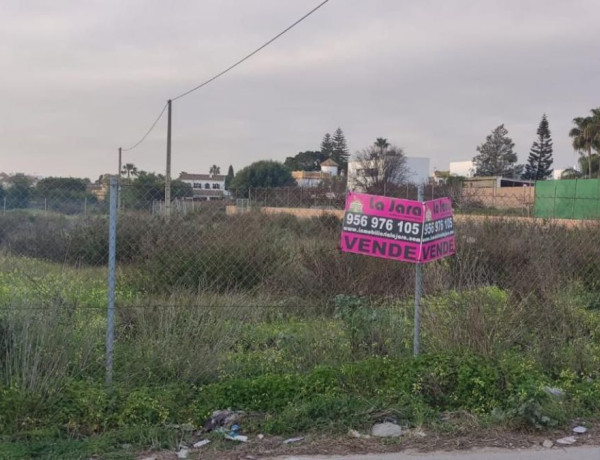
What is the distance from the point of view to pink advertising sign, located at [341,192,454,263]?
17.0 feet

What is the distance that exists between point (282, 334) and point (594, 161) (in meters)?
62.5

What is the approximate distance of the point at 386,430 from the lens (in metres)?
4.39

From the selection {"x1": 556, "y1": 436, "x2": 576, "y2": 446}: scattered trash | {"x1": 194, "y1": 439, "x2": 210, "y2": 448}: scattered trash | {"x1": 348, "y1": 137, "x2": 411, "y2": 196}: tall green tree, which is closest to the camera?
{"x1": 194, "y1": 439, "x2": 210, "y2": 448}: scattered trash

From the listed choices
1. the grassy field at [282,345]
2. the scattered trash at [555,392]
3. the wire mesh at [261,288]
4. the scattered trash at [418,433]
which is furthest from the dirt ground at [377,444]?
the wire mesh at [261,288]

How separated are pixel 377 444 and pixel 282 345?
1926 mm

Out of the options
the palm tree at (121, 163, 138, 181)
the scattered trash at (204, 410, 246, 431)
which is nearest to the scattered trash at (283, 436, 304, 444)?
the scattered trash at (204, 410, 246, 431)

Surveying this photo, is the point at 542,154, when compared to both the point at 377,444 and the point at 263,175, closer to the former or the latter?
the point at 263,175

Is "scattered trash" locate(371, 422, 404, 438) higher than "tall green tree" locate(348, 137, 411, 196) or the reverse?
the reverse

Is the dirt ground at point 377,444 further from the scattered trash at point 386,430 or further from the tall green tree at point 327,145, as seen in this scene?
the tall green tree at point 327,145

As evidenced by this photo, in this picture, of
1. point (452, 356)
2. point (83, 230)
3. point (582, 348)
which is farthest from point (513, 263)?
point (83, 230)

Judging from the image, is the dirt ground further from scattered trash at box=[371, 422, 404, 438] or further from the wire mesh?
the wire mesh

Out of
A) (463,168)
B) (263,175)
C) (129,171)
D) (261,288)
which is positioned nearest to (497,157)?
(463,168)

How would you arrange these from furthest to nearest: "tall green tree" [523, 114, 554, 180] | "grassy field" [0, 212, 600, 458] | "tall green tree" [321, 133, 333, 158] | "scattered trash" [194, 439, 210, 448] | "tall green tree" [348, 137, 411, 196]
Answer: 1. "tall green tree" [321, 133, 333, 158]
2. "tall green tree" [523, 114, 554, 180]
3. "tall green tree" [348, 137, 411, 196]
4. "grassy field" [0, 212, 600, 458]
5. "scattered trash" [194, 439, 210, 448]

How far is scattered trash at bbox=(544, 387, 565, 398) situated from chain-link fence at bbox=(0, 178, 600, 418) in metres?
0.55
